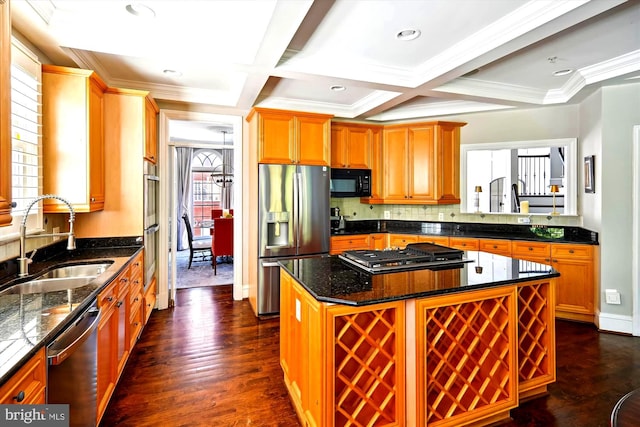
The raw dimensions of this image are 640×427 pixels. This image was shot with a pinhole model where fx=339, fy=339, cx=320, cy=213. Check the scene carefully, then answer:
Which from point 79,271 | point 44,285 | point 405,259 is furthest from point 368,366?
point 79,271

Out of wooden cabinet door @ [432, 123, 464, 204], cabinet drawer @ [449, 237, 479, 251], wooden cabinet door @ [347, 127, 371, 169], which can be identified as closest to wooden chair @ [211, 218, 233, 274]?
wooden cabinet door @ [347, 127, 371, 169]

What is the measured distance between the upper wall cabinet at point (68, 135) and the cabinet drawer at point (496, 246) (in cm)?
421

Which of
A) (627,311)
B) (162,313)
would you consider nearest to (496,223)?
(627,311)

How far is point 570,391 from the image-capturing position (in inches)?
94.7

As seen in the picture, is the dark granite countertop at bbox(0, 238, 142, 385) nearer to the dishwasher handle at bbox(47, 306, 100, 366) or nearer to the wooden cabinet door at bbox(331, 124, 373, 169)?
the dishwasher handle at bbox(47, 306, 100, 366)

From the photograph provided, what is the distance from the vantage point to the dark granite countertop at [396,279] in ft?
5.74

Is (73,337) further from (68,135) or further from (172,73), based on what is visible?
(172,73)

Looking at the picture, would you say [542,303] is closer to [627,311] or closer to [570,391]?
[570,391]

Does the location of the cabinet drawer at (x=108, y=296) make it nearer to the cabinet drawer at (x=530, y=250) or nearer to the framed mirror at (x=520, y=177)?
the cabinet drawer at (x=530, y=250)

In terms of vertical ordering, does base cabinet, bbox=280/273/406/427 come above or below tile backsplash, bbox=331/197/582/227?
below

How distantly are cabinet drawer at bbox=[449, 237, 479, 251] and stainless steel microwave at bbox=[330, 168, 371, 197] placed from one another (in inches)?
50.7

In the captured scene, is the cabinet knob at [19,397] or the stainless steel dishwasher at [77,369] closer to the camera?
the cabinet knob at [19,397]

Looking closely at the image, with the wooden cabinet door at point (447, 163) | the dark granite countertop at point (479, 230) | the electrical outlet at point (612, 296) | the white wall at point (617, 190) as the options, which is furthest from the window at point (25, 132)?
the electrical outlet at point (612, 296)

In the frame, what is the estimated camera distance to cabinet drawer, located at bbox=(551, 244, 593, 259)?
12.1 ft
